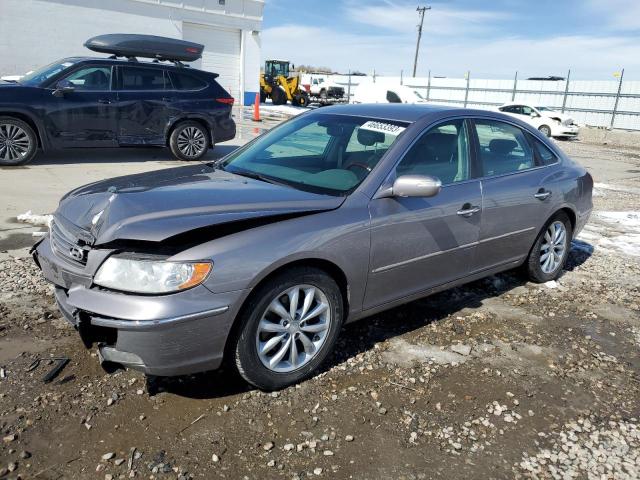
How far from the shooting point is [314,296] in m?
3.08

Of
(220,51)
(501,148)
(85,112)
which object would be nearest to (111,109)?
(85,112)

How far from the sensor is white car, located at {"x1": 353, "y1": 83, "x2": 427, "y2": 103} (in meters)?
25.2

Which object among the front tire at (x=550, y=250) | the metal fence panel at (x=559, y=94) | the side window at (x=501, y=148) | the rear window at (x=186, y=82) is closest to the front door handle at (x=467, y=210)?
the side window at (x=501, y=148)

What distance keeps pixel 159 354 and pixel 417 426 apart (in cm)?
140

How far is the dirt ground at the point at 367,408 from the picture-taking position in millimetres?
2504

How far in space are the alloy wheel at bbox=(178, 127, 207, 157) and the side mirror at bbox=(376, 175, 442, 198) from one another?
24.9 ft

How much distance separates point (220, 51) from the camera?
25.0 m

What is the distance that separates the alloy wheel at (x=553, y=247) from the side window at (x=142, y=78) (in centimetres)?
746

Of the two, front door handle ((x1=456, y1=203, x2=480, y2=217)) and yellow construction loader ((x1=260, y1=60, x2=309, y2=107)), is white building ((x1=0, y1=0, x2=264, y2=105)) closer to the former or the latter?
yellow construction loader ((x1=260, y1=60, x2=309, y2=107))

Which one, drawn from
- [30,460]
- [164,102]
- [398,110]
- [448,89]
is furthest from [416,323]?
[448,89]

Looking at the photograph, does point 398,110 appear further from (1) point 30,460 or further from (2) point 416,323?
(1) point 30,460

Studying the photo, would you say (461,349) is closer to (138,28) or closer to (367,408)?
(367,408)

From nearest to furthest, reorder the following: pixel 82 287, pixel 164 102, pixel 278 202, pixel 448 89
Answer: pixel 82 287
pixel 278 202
pixel 164 102
pixel 448 89

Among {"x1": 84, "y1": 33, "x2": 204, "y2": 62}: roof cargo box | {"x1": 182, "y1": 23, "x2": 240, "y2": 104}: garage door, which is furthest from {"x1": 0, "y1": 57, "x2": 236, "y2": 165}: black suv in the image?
{"x1": 182, "y1": 23, "x2": 240, "y2": 104}: garage door
